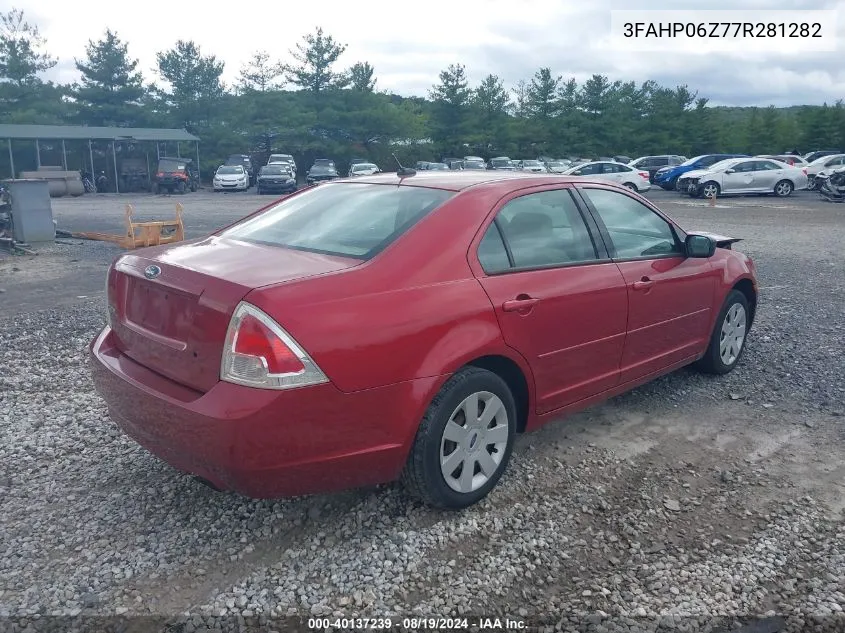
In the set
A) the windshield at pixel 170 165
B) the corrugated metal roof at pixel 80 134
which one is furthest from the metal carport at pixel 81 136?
the windshield at pixel 170 165

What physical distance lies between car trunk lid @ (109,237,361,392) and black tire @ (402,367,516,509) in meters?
0.72

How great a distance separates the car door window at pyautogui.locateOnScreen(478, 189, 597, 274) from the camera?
11.9 ft

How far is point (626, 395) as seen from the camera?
5086 millimetres

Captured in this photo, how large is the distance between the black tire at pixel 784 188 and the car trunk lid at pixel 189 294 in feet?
92.2

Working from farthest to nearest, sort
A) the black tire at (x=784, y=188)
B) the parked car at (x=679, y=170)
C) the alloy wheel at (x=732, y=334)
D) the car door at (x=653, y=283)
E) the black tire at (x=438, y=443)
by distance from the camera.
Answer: the parked car at (x=679, y=170), the black tire at (x=784, y=188), the alloy wheel at (x=732, y=334), the car door at (x=653, y=283), the black tire at (x=438, y=443)

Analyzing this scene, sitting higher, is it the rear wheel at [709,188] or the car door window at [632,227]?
the car door window at [632,227]

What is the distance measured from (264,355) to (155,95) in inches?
2075

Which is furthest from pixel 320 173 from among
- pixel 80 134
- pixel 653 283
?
pixel 653 283

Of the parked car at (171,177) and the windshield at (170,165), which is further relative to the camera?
the windshield at (170,165)

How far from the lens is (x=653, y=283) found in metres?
4.40

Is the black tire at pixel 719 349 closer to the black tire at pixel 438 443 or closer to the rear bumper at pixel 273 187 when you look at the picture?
the black tire at pixel 438 443

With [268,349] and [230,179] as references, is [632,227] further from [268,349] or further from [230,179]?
[230,179]

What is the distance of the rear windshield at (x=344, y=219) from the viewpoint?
11.4ft

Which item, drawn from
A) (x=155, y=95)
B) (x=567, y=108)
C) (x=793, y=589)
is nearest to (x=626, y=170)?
(x=793, y=589)
